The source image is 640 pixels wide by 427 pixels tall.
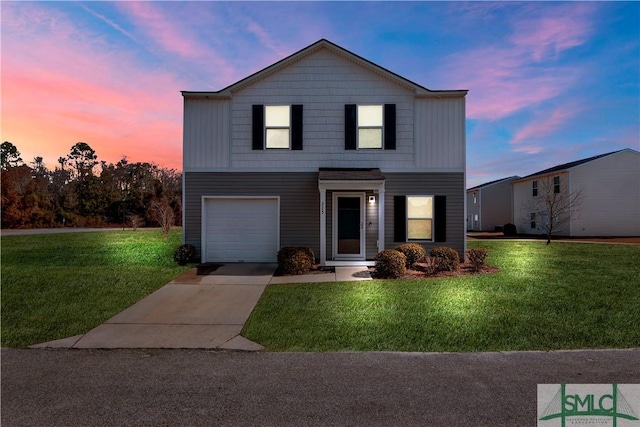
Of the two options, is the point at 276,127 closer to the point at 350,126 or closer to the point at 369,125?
the point at 350,126

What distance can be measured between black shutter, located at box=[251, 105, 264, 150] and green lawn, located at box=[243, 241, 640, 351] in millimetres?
5734

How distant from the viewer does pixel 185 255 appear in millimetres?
11805

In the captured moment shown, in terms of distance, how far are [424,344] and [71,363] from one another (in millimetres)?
4781

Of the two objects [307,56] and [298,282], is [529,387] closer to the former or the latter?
[298,282]

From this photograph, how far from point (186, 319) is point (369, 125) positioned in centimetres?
891

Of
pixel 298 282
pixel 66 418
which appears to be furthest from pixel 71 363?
pixel 298 282

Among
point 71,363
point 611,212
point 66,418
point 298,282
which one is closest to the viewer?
point 66,418

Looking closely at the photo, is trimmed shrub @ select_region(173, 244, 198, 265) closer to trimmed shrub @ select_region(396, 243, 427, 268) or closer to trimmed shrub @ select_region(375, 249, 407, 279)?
trimmed shrub @ select_region(375, 249, 407, 279)

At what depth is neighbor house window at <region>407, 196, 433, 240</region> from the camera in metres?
12.2

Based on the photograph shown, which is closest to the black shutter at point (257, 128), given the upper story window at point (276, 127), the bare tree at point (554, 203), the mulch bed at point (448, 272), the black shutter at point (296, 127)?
the upper story window at point (276, 127)

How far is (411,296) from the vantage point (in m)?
7.54

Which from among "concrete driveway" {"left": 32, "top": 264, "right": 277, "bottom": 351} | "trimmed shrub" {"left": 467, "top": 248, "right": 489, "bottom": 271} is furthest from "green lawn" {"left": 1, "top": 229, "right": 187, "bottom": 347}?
"trimmed shrub" {"left": 467, "top": 248, "right": 489, "bottom": 271}

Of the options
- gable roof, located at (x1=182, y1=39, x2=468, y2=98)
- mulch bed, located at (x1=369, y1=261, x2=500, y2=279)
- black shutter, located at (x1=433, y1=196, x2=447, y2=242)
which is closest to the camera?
mulch bed, located at (x1=369, y1=261, x2=500, y2=279)

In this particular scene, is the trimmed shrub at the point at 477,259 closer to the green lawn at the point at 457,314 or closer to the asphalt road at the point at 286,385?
the green lawn at the point at 457,314
